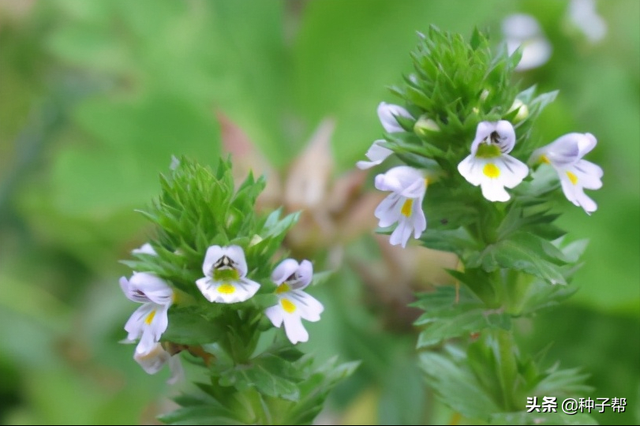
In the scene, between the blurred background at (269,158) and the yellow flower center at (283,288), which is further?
the blurred background at (269,158)

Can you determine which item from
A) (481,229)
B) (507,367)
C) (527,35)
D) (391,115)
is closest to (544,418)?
(507,367)

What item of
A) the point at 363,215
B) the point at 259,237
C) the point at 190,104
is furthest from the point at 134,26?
the point at 259,237

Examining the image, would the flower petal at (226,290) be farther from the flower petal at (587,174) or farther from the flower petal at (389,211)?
the flower petal at (587,174)

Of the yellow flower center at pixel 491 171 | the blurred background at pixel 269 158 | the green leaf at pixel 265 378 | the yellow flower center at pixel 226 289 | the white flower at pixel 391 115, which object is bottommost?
the green leaf at pixel 265 378

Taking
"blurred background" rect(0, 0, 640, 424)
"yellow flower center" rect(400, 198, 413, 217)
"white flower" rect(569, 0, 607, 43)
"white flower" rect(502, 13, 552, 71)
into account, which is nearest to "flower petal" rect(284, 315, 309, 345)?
"yellow flower center" rect(400, 198, 413, 217)

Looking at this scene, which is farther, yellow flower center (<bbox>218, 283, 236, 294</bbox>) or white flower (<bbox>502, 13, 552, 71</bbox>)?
white flower (<bbox>502, 13, 552, 71</bbox>)

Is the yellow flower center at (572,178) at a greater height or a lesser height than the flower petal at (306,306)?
greater

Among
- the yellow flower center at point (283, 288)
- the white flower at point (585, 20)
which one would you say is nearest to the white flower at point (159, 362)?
the yellow flower center at point (283, 288)

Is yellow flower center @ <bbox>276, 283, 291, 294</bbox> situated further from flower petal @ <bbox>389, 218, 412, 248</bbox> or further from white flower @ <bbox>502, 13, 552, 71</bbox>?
white flower @ <bbox>502, 13, 552, 71</bbox>

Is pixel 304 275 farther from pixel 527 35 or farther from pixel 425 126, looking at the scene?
pixel 527 35
